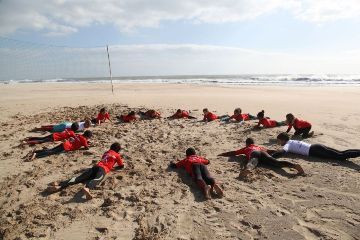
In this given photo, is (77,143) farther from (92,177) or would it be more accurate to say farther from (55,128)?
(55,128)

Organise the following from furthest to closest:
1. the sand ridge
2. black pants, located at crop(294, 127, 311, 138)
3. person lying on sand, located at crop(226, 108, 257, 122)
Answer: person lying on sand, located at crop(226, 108, 257, 122) < black pants, located at crop(294, 127, 311, 138) < the sand ridge

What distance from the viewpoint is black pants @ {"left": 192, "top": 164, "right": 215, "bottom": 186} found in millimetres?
5730

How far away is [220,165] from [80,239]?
3.46 meters

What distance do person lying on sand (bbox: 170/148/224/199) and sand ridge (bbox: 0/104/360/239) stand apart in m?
0.15

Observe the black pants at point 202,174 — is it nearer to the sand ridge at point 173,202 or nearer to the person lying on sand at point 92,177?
the sand ridge at point 173,202

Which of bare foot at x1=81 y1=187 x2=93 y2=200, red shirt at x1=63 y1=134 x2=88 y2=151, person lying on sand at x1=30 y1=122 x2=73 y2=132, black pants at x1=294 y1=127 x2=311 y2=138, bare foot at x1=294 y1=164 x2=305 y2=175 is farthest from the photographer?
person lying on sand at x1=30 y1=122 x2=73 y2=132

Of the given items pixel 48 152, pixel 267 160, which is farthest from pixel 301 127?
pixel 48 152

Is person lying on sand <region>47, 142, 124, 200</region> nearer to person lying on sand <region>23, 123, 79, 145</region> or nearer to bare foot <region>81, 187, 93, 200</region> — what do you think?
bare foot <region>81, 187, 93, 200</region>

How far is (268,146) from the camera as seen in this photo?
8.55 meters

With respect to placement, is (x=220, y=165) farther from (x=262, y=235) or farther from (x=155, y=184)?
(x=262, y=235)

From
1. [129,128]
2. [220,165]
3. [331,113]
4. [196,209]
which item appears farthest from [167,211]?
[331,113]

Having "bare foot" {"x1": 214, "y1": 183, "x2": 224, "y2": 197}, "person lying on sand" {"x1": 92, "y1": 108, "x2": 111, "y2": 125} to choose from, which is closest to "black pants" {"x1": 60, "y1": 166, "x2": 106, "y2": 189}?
"bare foot" {"x1": 214, "y1": 183, "x2": 224, "y2": 197}

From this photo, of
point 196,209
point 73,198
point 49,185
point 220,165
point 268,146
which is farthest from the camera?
point 268,146

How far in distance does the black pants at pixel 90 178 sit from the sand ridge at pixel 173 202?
0.37 ft
